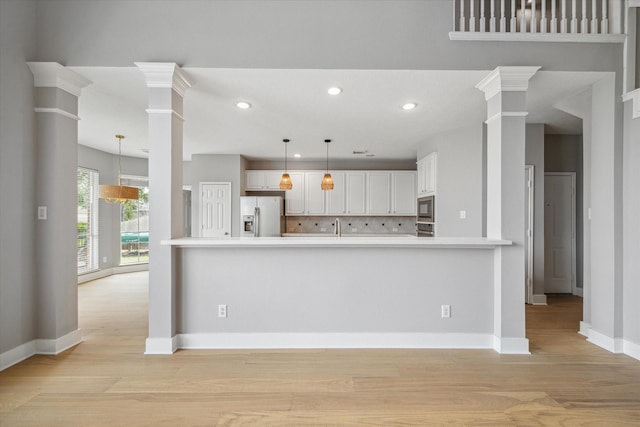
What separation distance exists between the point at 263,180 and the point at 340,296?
15.3 feet

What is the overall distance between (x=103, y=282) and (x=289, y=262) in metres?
5.10

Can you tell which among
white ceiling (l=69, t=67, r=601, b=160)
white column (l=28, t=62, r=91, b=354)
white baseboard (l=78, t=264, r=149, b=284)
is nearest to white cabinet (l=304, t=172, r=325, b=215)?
white ceiling (l=69, t=67, r=601, b=160)

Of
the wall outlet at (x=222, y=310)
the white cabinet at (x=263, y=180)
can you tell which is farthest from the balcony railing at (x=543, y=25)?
the white cabinet at (x=263, y=180)

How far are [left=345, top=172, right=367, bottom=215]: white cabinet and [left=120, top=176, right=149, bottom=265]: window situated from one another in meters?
4.39

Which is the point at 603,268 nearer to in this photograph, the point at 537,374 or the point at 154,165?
the point at 537,374

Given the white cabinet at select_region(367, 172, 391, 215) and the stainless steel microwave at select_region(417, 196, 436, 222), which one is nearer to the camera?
the stainless steel microwave at select_region(417, 196, 436, 222)

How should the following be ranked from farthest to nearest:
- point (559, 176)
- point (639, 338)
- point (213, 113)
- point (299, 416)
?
point (559, 176), point (213, 113), point (639, 338), point (299, 416)

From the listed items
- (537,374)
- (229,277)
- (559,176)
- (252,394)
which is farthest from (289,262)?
(559,176)

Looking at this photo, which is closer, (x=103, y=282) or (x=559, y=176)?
(x=559, y=176)

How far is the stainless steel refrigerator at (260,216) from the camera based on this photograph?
22.3 ft

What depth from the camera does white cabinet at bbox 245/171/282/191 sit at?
7273 millimetres

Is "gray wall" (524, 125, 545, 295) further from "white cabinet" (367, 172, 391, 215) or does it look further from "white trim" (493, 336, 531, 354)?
"white cabinet" (367, 172, 391, 215)

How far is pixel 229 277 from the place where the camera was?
3084mm

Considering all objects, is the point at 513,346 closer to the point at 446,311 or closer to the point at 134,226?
the point at 446,311
